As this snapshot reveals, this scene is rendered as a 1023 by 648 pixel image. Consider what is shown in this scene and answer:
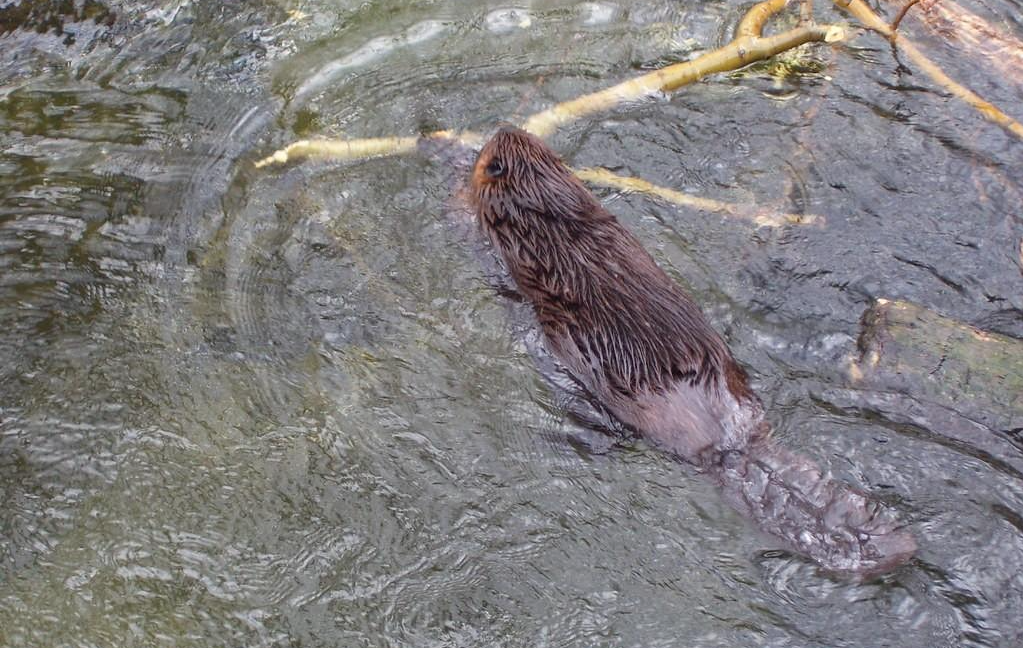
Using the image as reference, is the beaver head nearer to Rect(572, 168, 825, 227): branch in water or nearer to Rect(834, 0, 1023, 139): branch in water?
Rect(572, 168, 825, 227): branch in water

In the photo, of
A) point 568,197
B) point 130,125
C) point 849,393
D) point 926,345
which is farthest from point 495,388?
point 130,125

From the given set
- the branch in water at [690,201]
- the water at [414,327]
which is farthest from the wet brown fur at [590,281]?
the branch in water at [690,201]

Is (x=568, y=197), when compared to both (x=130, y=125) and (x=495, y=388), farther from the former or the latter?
(x=130, y=125)

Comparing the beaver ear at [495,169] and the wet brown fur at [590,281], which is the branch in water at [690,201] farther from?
the beaver ear at [495,169]

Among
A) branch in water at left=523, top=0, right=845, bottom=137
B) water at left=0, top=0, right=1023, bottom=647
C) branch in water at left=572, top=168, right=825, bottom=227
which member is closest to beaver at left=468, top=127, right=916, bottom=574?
water at left=0, top=0, right=1023, bottom=647

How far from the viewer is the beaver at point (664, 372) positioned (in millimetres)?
3725

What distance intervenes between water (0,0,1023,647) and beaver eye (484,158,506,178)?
446 mm

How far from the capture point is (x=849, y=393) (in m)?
4.27

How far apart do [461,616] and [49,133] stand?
4056 mm

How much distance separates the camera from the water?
3.74 meters

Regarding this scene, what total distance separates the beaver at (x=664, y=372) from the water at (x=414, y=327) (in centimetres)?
11

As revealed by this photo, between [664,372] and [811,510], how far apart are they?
81 centimetres

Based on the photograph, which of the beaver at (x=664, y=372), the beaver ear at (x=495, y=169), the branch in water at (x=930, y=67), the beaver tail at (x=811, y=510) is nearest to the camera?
the beaver tail at (x=811, y=510)

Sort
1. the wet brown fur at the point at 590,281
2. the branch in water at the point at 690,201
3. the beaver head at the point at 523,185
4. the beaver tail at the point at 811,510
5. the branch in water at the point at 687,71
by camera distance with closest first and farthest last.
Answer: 1. the beaver tail at the point at 811,510
2. the wet brown fur at the point at 590,281
3. the beaver head at the point at 523,185
4. the branch in water at the point at 690,201
5. the branch in water at the point at 687,71
